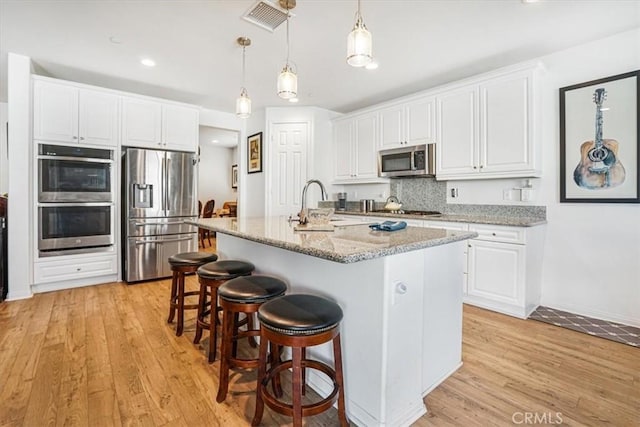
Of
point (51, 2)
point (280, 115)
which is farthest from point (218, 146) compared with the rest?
point (51, 2)

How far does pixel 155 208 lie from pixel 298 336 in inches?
138

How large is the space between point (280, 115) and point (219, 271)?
3.39 metres

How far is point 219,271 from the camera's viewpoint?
6.70 ft

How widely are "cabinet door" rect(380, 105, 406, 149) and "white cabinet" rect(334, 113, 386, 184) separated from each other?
120 mm

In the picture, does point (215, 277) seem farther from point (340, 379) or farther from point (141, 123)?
point (141, 123)

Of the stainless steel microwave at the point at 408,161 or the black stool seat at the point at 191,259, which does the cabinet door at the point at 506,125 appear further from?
the black stool seat at the point at 191,259

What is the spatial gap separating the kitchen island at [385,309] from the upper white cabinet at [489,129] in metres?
1.75

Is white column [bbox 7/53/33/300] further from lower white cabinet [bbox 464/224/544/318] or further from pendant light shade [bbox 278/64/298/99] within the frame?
lower white cabinet [bbox 464/224/544/318]

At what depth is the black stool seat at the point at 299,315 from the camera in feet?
4.09

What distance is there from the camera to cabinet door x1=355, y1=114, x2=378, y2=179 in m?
4.34

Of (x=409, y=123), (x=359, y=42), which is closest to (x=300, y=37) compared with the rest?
(x=359, y=42)

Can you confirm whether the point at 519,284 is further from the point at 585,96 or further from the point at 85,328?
the point at 85,328

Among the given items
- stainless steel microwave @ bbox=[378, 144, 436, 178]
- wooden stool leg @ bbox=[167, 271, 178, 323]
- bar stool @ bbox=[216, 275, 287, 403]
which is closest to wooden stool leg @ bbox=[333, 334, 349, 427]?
bar stool @ bbox=[216, 275, 287, 403]

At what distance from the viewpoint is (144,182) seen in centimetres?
393
